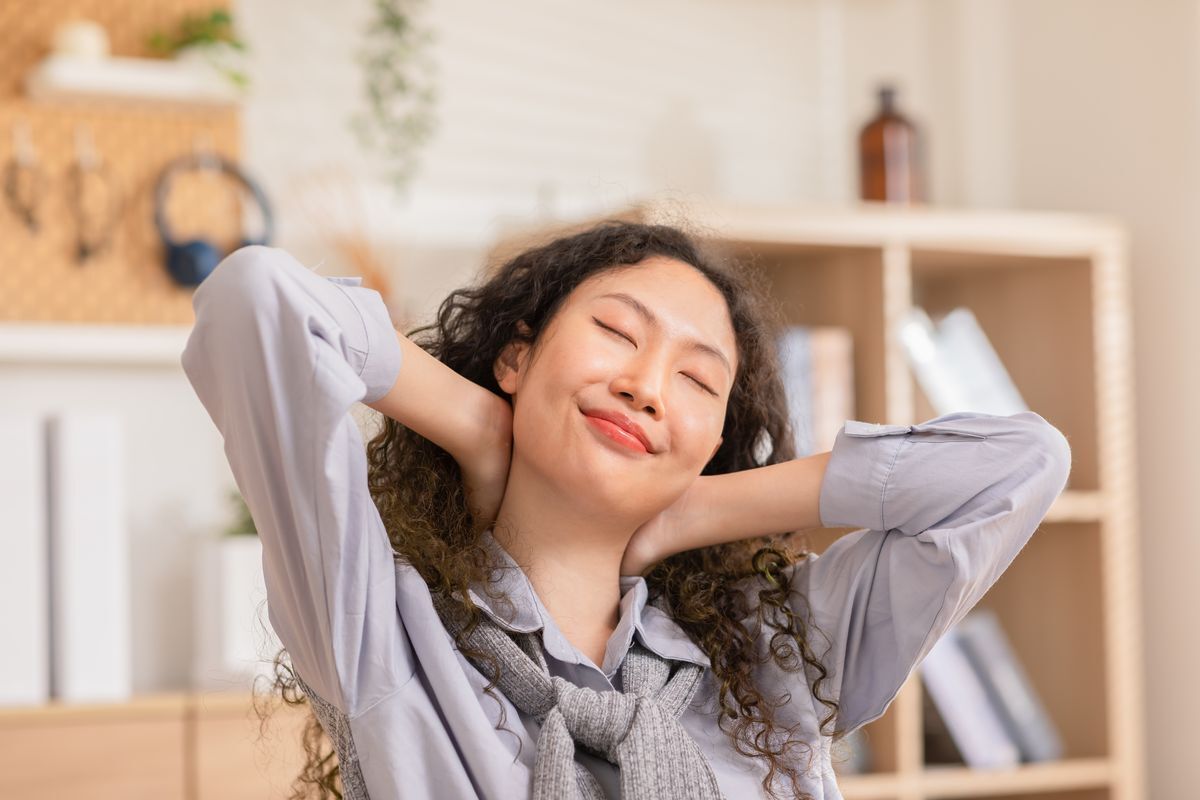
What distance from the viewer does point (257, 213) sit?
2.22 metres

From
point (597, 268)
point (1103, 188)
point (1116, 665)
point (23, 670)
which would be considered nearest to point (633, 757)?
point (597, 268)

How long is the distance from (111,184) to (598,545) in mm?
1417

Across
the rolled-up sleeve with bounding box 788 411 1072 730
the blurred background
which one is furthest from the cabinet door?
the rolled-up sleeve with bounding box 788 411 1072 730

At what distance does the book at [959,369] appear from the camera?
91.7 inches

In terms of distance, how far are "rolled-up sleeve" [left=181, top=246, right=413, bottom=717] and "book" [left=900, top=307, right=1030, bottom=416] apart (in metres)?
1.56

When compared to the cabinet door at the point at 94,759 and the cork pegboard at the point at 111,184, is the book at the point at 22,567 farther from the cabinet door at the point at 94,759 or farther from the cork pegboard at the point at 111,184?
the cork pegboard at the point at 111,184

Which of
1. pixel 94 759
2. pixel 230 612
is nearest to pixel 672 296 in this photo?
pixel 230 612

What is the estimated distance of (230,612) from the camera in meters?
1.98

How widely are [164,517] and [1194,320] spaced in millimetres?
1826

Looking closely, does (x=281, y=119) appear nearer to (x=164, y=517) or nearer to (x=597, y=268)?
(x=164, y=517)

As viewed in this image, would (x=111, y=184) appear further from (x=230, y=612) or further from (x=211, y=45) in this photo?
(x=230, y=612)

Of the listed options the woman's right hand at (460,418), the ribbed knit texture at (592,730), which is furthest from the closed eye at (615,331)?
the ribbed knit texture at (592,730)

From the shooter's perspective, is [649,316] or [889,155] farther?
[889,155]

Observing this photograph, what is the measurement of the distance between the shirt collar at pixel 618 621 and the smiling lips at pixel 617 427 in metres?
0.14
